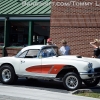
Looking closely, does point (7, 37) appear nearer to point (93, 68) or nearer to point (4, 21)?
point (4, 21)

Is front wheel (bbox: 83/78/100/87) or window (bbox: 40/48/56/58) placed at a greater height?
window (bbox: 40/48/56/58)

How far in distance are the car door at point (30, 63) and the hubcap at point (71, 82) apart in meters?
1.15

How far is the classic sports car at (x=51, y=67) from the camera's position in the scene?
1047 centimetres

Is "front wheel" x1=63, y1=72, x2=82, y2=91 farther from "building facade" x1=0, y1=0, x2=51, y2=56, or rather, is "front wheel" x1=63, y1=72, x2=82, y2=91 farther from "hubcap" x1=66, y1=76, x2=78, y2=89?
"building facade" x1=0, y1=0, x2=51, y2=56

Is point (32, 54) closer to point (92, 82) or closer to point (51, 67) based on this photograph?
point (51, 67)

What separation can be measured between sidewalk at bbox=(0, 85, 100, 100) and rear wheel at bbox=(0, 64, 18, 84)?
852mm

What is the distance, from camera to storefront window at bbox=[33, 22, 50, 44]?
1766 cm

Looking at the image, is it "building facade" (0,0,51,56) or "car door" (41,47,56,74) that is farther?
"building facade" (0,0,51,56)

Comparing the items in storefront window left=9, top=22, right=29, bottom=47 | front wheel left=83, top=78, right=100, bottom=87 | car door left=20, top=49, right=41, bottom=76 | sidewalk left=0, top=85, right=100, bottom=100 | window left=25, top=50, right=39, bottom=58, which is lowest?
sidewalk left=0, top=85, right=100, bottom=100

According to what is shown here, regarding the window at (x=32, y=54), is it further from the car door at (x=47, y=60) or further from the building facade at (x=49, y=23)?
the building facade at (x=49, y=23)

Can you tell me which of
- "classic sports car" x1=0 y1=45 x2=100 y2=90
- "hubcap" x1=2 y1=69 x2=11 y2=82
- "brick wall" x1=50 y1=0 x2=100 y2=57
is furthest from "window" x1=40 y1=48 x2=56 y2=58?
"brick wall" x1=50 y1=0 x2=100 y2=57

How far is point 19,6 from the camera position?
60.9ft

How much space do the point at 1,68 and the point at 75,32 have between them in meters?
5.15

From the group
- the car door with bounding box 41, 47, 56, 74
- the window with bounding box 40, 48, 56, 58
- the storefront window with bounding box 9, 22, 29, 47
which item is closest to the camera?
the car door with bounding box 41, 47, 56, 74
